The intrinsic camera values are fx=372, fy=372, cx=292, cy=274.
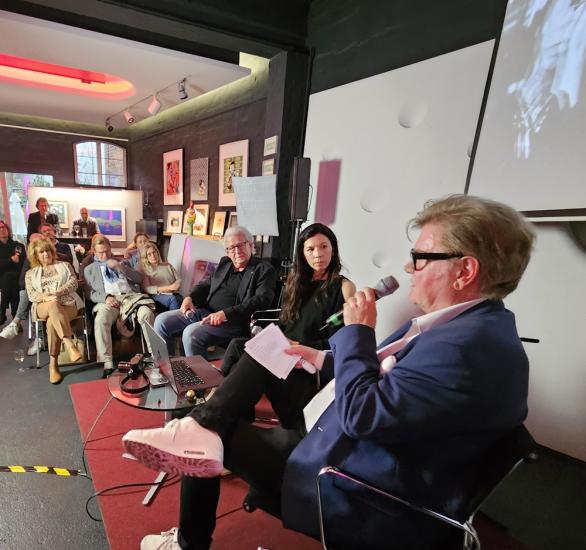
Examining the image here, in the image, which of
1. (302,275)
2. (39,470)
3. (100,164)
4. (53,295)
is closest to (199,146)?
(53,295)

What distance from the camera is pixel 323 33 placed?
3158 mm

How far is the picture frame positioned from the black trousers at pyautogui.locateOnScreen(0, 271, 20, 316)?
237cm

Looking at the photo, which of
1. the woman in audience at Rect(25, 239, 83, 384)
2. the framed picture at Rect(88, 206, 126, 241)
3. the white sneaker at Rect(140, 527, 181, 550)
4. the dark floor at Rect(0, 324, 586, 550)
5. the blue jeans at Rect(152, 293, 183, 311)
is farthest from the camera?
the framed picture at Rect(88, 206, 126, 241)

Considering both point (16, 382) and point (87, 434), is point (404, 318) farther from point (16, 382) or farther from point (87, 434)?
point (16, 382)

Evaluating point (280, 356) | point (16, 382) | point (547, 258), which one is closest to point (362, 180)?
point (547, 258)

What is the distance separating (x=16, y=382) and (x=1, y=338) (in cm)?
122

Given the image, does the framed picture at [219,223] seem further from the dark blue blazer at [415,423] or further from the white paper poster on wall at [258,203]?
the dark blue blazer at [415,423]

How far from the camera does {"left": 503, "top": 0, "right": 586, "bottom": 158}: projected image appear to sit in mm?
1456

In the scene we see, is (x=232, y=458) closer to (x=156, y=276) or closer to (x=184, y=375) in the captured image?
(x=184, y=375)

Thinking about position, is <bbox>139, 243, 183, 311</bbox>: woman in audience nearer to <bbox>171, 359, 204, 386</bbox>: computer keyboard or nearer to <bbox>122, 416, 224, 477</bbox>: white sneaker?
<bbox>171, 359, 204, 386</bbox>: computer keyboard

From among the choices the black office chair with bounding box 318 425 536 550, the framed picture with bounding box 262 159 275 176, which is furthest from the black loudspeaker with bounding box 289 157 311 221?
the black office chair with bounding box 318 425 536 550

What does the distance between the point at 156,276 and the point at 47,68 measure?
11.4ft

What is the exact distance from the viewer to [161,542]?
1.38 m

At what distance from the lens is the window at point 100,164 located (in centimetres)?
734
